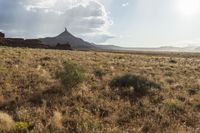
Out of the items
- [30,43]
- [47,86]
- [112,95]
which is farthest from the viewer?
[30,43]

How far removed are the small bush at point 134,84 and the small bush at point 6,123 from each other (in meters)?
6.10

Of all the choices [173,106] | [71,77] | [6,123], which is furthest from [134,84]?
[6,123]

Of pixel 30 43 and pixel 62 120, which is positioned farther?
pixel 30 43

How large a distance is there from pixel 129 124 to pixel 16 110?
12.2 ft

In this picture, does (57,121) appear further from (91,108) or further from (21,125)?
(91,108)

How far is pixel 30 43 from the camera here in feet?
318

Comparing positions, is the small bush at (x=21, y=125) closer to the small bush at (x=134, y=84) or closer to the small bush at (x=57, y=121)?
the small bush at (x=57, y=121)

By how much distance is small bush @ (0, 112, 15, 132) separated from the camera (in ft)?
28.6

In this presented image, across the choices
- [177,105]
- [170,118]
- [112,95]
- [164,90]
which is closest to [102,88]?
[112,95]

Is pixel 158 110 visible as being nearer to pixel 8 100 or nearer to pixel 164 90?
pixel 164 90

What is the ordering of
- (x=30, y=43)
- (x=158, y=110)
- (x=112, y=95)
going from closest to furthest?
(x=158, y=110)
(x=112, y=95)
(x=30, y=43)

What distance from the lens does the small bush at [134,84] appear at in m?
14.7

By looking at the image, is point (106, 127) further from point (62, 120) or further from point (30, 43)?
point (30, 43)

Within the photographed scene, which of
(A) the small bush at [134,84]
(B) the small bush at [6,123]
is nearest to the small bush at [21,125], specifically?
(B) the small bush at [6,123]
